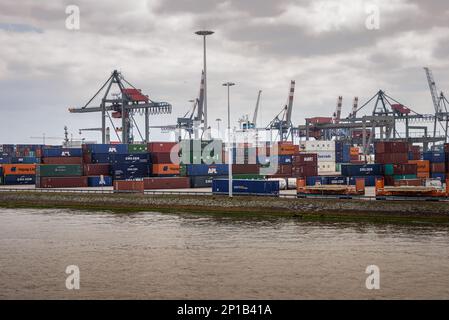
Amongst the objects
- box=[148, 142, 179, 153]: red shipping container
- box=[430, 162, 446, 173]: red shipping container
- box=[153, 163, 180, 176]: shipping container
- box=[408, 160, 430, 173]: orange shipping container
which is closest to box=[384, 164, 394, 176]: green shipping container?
box=[408, 160, 430, 173]: orange shipping container

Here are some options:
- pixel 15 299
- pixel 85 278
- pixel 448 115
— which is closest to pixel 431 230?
pixel 85 278

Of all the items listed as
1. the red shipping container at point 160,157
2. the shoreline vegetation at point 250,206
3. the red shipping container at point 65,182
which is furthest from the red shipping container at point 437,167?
the red shipping container at point 65,182

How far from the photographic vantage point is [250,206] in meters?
53.4

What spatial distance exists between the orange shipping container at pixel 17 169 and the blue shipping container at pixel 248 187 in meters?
38.3

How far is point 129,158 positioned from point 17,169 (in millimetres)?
20821

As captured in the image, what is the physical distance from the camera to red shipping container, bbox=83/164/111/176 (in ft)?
238

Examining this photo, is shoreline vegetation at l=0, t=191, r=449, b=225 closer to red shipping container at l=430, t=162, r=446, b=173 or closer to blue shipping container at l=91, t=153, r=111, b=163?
blue shipping container at l=91, t=153, r=111, b=163

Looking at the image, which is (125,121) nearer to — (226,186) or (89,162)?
(89,162)

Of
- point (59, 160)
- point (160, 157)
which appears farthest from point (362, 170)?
point (59, 160)

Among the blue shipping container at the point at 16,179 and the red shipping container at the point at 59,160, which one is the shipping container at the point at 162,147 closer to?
the red shipping container at the point at 59,160

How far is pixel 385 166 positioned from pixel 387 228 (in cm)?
2519

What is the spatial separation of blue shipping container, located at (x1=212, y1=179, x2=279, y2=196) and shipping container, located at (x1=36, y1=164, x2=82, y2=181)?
23826 mm

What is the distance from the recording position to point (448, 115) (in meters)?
144

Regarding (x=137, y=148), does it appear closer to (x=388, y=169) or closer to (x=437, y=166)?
(x=388, y=169)
